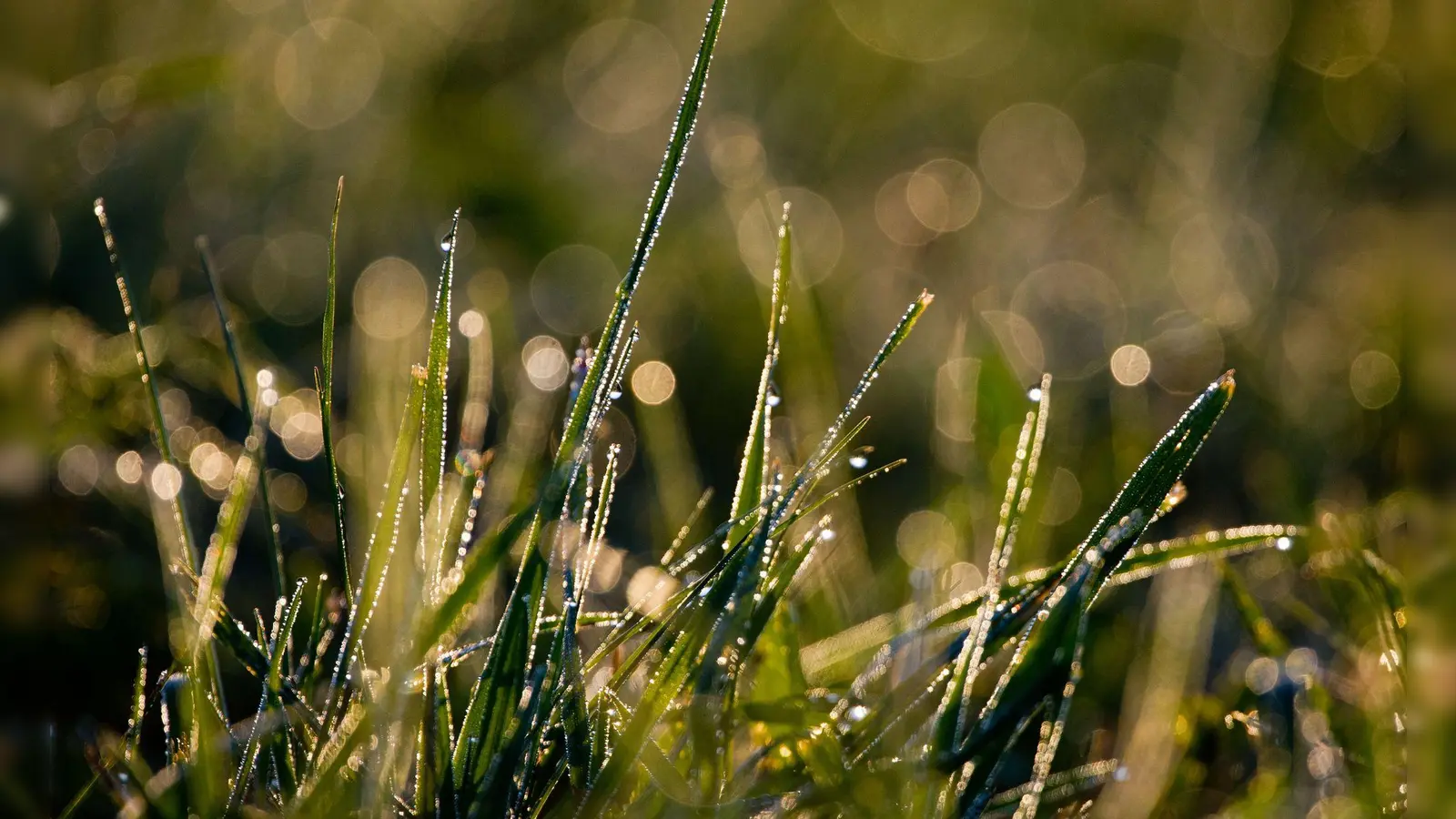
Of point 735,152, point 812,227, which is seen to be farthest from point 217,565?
point 812,227

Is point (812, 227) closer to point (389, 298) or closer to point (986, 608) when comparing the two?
point (389, 298)

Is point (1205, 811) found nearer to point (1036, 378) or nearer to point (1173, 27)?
point (1036, 378)

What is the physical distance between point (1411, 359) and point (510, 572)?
0.79 m

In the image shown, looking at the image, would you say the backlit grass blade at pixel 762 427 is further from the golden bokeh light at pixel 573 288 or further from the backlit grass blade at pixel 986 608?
the golden bokeh light at pixel 573 288

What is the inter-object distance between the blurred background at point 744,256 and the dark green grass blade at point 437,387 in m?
0.23

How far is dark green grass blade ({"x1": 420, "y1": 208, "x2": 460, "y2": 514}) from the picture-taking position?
0.70m

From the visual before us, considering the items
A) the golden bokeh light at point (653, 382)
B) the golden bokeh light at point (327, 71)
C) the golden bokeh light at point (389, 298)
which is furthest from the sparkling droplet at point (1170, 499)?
the golden bokeh light at point (327, 71)

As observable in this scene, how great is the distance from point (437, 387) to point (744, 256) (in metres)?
0.83

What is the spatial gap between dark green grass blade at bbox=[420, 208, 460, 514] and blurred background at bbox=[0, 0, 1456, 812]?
23cm

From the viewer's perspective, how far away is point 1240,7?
8.63 feet

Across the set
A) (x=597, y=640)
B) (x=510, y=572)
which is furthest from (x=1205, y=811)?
(x=510, y=572)

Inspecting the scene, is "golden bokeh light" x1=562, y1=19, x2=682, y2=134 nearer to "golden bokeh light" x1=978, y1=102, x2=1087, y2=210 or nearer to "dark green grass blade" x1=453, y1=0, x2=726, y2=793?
"golden bokeh light" x1=978, y1=102, x2=1087, y2=210

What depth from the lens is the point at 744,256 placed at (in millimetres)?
1507

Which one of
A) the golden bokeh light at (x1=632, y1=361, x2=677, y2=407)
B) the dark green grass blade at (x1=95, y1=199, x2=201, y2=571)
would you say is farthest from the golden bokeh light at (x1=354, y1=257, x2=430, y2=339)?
the dark green grass blade at (x1=95, y1=199, x2=201, y2=571)
